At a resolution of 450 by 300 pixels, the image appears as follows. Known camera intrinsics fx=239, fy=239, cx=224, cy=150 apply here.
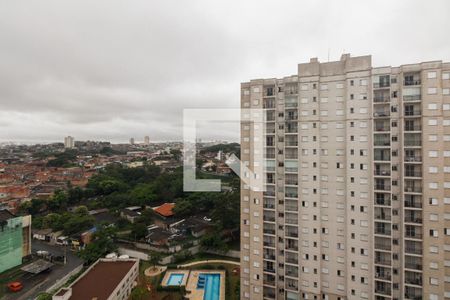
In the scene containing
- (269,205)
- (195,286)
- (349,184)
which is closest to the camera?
(349,184)

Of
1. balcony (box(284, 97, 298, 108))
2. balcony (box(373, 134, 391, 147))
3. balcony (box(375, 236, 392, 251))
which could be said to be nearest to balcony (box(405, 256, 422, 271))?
balcony (box(375, 236, 392, 251))

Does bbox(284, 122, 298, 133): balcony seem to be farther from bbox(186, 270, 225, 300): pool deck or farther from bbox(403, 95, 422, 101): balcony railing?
bbox(186, 270, 225, 300): pool deck

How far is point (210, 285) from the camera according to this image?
16719 millimetres

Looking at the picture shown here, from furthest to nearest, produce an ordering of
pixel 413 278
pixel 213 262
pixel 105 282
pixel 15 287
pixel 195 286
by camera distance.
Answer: pixel 213 262 < pixel 195 286 < pixel 15 287 < pixel 105 282 < pixel 413 278

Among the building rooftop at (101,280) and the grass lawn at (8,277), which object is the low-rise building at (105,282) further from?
the grass lawn at (8,277)

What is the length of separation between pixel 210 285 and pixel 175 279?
2.74 metres

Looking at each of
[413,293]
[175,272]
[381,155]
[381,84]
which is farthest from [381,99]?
[175,272]

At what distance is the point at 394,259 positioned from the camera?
38.1 ft

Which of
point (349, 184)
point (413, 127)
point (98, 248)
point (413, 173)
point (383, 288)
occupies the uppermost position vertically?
point (413, 127)

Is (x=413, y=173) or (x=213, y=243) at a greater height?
(x=413, y=173)

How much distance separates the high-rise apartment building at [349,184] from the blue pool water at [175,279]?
17.6 feet

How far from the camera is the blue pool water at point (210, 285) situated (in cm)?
1560

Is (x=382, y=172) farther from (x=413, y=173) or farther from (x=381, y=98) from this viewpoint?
(x=381, y=98)

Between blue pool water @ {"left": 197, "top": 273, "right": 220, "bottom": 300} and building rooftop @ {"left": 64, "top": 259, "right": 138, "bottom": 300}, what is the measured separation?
16.5 feet
